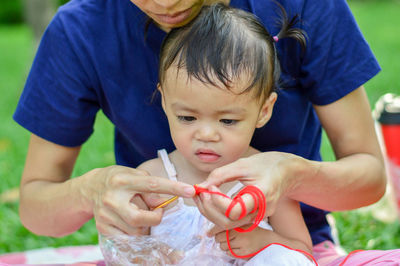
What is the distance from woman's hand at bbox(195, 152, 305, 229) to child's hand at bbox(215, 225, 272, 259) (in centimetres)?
13

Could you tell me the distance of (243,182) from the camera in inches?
58.7

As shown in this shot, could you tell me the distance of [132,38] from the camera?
6.14ft

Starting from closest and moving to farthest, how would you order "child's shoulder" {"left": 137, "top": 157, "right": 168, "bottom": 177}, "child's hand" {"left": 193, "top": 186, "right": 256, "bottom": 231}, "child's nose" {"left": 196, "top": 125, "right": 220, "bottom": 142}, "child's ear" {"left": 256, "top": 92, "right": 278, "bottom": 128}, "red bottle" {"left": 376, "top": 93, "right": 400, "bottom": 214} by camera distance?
"child's hand" {"left": 193, "top": 186, "right": 256, "bottom": 231}, "child's nose" {"left": 196, "top": 125, "right": 220, "bottom": 142}, "child's ear" {"left": 256, "top": 92, "right": 278, "bottom": 128}, "child's shoulder" {"left": 137, "top": 157, "right": 168, "bottom": 177}, "red bottle" {"left": 376, "top": 93, "right": 400, "bottom": 214}

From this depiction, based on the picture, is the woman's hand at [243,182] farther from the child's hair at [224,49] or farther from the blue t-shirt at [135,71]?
the blue t-shirt at [135,71]

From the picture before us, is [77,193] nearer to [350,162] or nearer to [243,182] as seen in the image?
[243,182]

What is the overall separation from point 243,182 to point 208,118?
241 mm

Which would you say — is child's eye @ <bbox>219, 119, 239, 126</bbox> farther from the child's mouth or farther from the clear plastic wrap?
the clear plastic wrap

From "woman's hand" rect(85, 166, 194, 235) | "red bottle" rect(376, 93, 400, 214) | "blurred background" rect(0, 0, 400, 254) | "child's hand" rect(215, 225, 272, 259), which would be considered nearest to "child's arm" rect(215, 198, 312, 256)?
"child's hand" rect(215, 225, 272, 259)

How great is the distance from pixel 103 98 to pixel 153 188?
2.01 ft

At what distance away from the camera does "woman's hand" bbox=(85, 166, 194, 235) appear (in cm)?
147

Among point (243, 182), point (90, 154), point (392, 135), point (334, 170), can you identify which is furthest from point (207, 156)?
point (90, 154)

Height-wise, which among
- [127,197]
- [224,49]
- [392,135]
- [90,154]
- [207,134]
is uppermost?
[224,49]

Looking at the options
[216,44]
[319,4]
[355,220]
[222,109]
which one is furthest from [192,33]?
[355,220]

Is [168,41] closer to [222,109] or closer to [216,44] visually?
[216,44]
